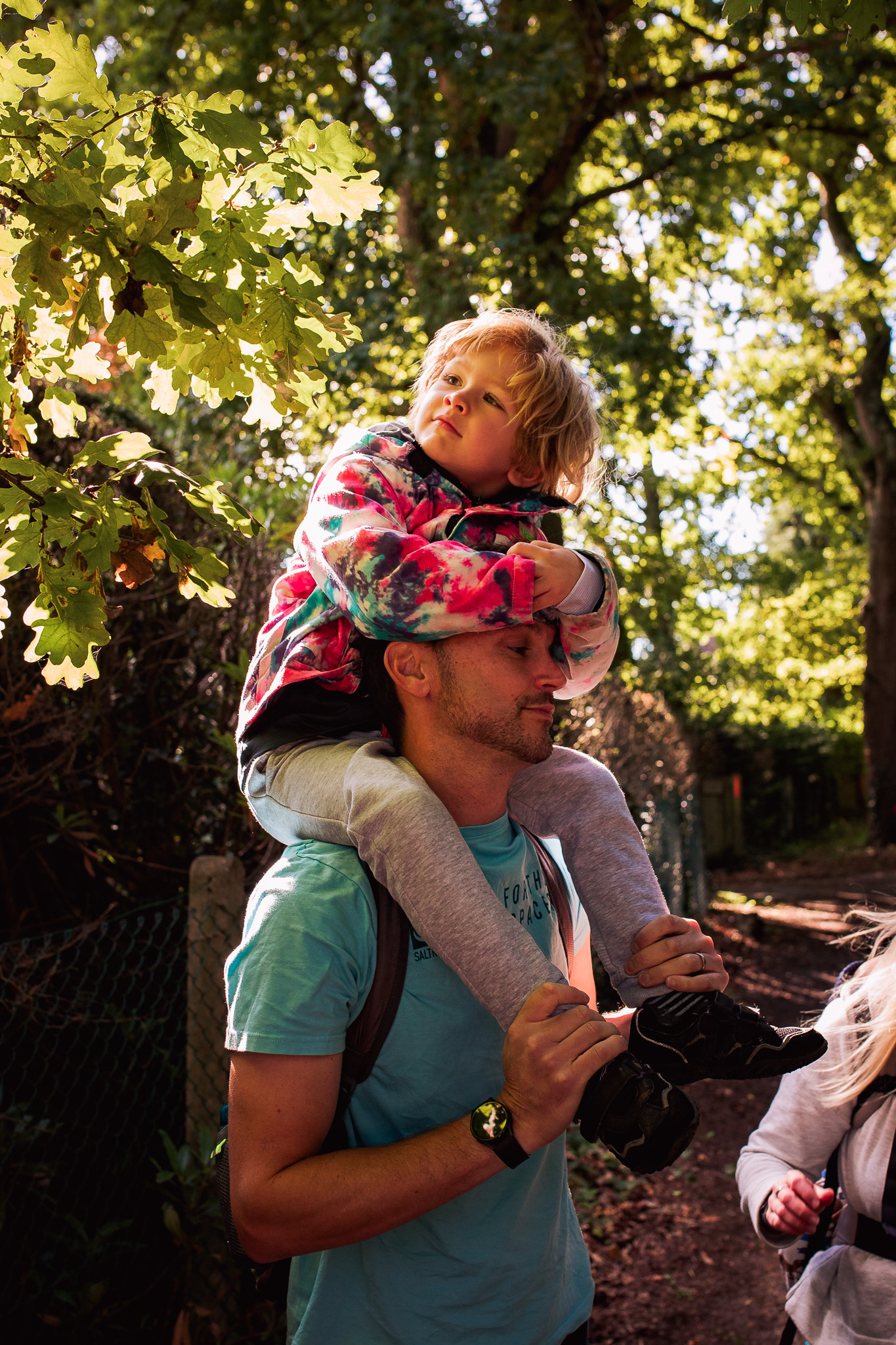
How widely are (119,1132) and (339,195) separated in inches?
130

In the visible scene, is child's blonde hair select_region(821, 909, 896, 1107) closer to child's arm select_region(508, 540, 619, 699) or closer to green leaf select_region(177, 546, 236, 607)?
child's arm select_region(508, 540, 619, 699)

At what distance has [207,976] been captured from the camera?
351 cm

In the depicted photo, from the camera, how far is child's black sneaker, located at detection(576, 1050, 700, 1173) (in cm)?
146

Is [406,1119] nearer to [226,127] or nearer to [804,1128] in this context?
[804,1128]

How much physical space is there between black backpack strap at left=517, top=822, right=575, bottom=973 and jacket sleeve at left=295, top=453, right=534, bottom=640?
570mm

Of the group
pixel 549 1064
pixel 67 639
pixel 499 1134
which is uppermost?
pixel 67 639

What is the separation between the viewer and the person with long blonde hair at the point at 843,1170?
2178 mm

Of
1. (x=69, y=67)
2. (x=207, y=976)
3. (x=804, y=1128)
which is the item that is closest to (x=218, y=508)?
(x=69, y=67)

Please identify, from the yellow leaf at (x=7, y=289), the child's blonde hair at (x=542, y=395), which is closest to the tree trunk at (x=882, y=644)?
the child's blonde hair at (x=542, y=395)

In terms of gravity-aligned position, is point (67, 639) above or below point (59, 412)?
below

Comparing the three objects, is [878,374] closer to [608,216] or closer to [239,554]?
[608,216]

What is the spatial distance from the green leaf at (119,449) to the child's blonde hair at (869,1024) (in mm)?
1896

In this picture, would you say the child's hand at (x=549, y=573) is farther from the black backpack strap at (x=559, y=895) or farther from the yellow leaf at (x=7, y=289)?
the yellow leaf at (x=7, y=289)

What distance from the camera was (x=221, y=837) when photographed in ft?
14.9
